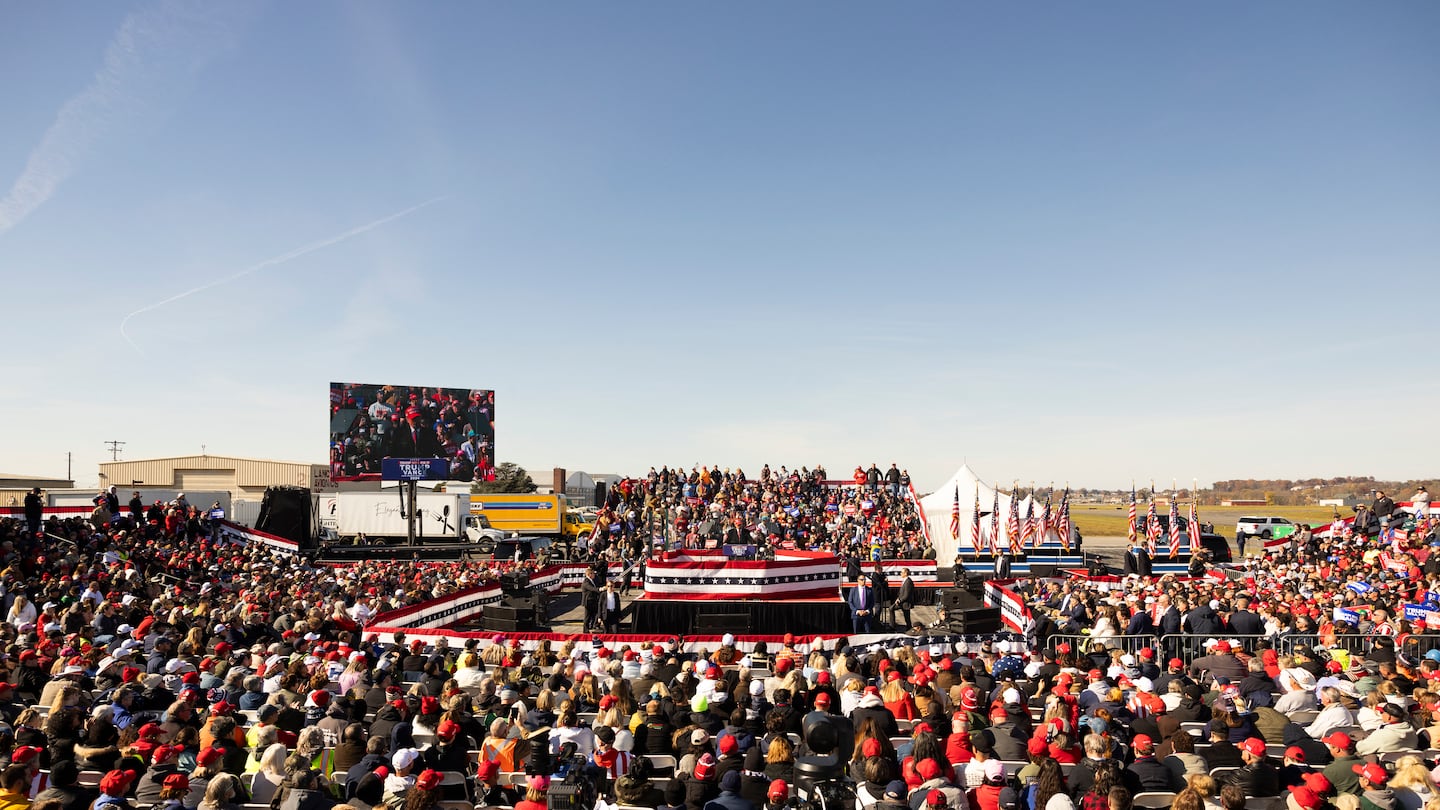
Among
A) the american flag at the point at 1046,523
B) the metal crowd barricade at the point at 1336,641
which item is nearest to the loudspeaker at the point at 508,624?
the metal crowd barricade at the point at 1336,641

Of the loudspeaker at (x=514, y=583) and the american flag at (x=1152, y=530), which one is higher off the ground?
the american flag at (x=1152, y=530)

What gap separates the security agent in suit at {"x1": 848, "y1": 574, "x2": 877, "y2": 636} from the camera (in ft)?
72.4

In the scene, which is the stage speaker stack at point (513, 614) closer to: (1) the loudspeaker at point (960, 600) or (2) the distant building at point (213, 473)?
(1) the loudspeaker at point (960, 600)

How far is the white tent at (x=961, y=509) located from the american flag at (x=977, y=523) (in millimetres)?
84

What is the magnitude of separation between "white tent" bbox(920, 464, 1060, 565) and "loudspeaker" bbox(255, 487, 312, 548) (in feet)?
102

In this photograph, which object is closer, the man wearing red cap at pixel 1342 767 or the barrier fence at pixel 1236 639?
the man wearing red cap at pixel 1342 767

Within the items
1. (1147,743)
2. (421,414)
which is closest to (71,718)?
(1147,743)

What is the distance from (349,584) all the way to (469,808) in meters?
19.7

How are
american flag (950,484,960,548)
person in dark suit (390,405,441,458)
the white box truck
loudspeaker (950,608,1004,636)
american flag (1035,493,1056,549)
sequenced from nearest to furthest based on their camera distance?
loudspeaker (950,608,1004,636)
american flag (1035,493,1056,549)
american flag (950,484,960,548)
person in dark suit (390,405,441,458)
the white box truck

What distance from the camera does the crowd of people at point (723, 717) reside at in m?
7.45

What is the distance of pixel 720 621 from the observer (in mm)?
22844

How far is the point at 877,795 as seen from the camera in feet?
24.6

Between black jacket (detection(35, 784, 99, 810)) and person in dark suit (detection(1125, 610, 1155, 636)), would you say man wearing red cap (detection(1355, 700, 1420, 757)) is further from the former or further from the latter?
black jacket (detection(35, 784, 99, 810))

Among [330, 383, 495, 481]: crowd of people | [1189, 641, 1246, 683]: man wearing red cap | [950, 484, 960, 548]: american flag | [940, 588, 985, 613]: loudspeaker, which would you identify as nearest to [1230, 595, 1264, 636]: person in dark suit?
[1189, 641, 1246, 683]: man wearing red cap
